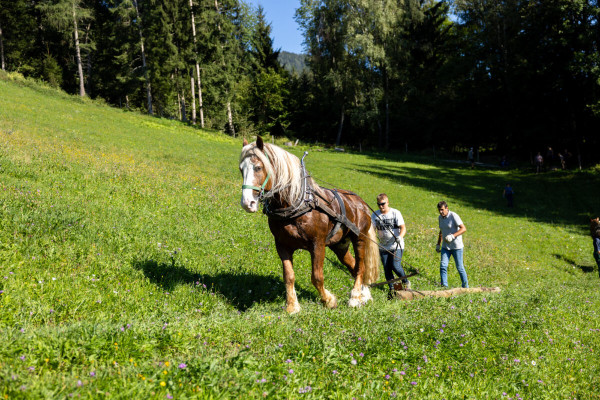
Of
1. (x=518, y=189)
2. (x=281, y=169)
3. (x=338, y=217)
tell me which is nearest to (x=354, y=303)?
(x=338, y=217)

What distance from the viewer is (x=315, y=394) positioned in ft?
12.1

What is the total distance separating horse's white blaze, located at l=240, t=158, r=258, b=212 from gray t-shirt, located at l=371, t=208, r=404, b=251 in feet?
15.4

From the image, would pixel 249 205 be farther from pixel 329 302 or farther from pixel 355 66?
pixel 355 66

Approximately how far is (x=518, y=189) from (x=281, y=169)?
108 ft

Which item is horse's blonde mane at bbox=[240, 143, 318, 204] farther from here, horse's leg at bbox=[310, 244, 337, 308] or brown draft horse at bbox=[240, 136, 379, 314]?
horse's leg at bbox=[310, 244, 337, 308]

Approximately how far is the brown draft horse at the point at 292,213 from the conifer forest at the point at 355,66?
123 ft

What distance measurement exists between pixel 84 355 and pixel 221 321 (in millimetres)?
1644

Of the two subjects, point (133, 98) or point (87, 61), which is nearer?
point (87, 61)

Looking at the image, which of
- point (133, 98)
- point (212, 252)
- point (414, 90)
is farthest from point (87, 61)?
point (212, 252)

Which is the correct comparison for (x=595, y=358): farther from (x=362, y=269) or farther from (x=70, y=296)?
(x=70, y=296)

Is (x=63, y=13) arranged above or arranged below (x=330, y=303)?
above

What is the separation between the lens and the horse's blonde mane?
5.42 metres

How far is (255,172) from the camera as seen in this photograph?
17.4ft

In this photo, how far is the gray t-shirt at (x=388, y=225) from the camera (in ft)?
30.3
